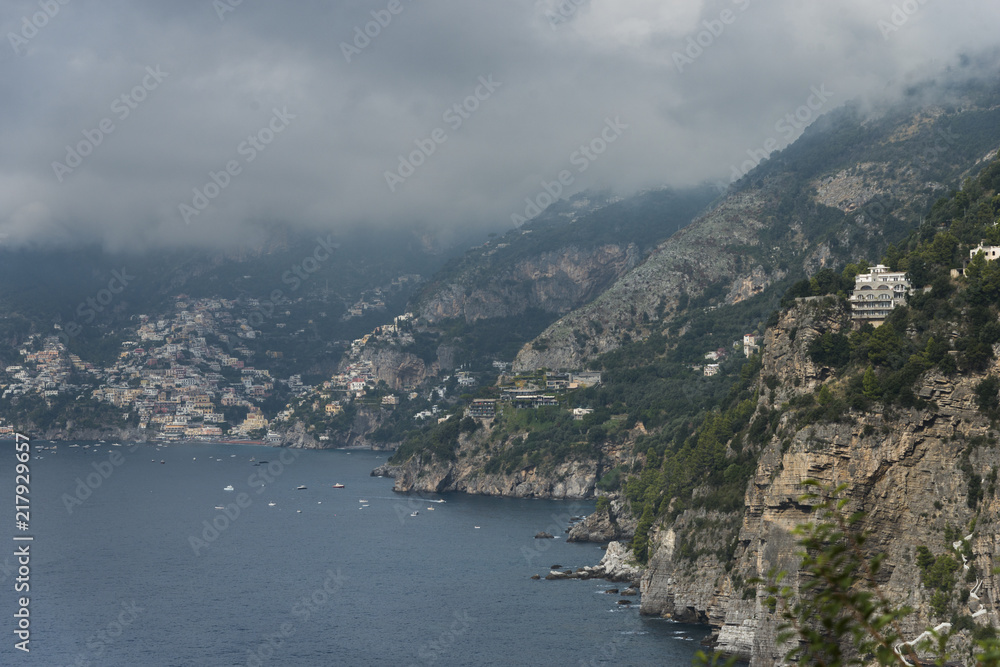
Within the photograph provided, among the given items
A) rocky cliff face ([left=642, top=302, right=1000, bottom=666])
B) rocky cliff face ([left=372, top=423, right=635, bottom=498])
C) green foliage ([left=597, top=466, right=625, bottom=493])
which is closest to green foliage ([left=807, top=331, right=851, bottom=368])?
rocky cliff face ([left=642, top=302, right=1000, bottom=666])

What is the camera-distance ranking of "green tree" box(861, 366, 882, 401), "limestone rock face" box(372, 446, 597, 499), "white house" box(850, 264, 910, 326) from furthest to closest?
"limestone rock face" box(372, 446, 597, 499) → "white house" box(850, 264, 910, 326) → "green tree" box(861, 366, 882, 401)

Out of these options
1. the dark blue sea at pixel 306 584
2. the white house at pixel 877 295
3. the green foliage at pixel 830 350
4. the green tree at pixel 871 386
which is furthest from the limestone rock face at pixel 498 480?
the green tree at pixel 871 386

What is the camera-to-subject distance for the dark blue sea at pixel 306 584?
6200 cm

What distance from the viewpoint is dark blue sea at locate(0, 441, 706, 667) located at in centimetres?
6200

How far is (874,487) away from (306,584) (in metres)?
51.5

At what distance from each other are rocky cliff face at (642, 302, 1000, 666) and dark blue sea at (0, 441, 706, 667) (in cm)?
746

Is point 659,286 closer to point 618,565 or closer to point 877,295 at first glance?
point 618,565

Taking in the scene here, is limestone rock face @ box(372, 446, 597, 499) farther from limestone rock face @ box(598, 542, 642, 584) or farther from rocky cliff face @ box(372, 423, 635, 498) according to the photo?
limestone rock face @ box(598, 542, 642, 584)

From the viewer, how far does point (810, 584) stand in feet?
33.6

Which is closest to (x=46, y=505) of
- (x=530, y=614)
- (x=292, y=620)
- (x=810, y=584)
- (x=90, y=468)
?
(x=90, y=468)

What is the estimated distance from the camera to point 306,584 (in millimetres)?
83062

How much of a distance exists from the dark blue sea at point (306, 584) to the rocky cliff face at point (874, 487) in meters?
7.46

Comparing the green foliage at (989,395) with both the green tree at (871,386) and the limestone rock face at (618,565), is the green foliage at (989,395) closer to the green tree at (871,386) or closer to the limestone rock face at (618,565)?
the green tree at (871,386)

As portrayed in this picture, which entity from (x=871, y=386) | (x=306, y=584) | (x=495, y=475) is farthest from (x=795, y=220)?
(x=871, y=386)
